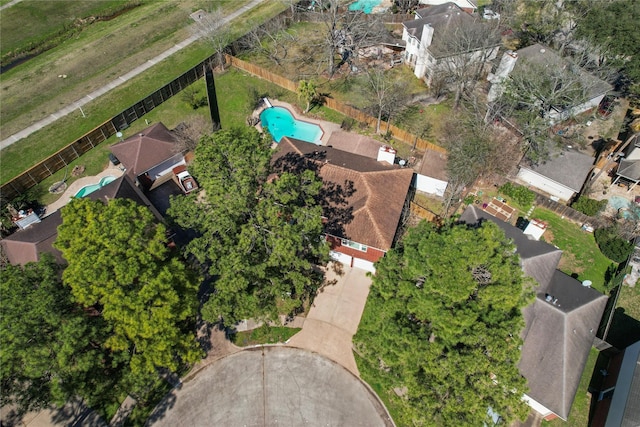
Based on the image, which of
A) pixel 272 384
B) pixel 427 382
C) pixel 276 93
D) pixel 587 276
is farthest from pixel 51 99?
pixel 587 276

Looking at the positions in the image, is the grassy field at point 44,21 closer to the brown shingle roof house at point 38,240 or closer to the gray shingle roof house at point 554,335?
the brown shingle roof house at point 38,240

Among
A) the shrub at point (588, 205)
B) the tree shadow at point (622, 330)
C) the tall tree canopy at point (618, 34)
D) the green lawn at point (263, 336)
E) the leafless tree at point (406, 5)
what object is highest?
the tall tree canopy at point (618, 34)

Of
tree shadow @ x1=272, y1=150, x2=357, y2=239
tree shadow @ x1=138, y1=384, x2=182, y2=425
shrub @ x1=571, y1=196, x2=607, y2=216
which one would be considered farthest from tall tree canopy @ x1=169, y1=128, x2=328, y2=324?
shrub @ x1=571, y1=196, x2=607, y2=216

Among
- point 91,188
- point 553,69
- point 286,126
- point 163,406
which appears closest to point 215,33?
point 286,126

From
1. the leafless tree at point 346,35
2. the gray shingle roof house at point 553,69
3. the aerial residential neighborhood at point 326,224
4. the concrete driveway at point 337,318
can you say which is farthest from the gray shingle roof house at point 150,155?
the gray shingle roof house at point 553,69

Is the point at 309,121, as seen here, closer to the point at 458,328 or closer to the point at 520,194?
the point at 520,194

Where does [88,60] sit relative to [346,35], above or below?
below

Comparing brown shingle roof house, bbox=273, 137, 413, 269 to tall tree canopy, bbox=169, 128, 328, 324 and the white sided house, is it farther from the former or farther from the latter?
tall tree canopy, bbox=169, 128, 328, 324
